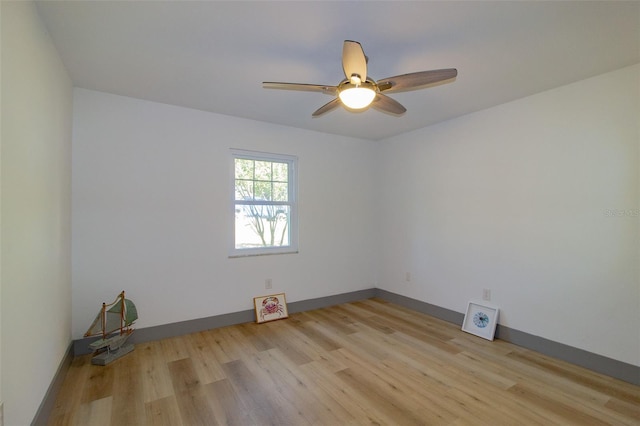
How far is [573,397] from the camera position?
2.09 m

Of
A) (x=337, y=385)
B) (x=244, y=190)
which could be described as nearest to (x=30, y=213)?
(x=244, y=190)

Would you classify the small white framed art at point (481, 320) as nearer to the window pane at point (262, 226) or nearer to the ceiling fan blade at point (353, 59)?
the window pane at point (262, 226)

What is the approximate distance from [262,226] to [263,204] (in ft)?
0.91

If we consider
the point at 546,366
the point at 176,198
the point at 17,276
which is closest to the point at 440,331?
the point at 546,366

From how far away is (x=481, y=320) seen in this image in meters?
3.15

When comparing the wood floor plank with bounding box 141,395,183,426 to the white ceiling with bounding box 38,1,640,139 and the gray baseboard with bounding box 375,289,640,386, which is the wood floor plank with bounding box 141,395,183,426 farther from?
the gray baseboard with bounding box 375,289,640,386

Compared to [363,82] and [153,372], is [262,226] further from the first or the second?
[363,82]

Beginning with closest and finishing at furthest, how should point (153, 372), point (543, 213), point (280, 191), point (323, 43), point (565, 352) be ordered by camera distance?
point (323, 43)
point (153, 372)
point (565, 352)
point (543, 213)
point (280, 191)

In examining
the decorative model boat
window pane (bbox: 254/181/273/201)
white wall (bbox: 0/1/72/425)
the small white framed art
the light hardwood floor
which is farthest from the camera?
window pane (bbox: 254/181/273/201)

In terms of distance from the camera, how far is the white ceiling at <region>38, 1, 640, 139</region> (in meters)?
1.63

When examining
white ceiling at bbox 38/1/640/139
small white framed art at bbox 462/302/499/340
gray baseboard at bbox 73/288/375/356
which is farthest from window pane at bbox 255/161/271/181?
small white framed art at bbox 462/302/499/340

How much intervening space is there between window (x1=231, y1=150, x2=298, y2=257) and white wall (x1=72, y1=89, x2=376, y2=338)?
0.11 meters

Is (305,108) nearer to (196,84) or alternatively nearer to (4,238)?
(196,84)

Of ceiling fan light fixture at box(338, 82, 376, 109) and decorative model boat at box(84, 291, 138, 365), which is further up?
ceiling fan light fixture at box(338, 82, 376, 109)
